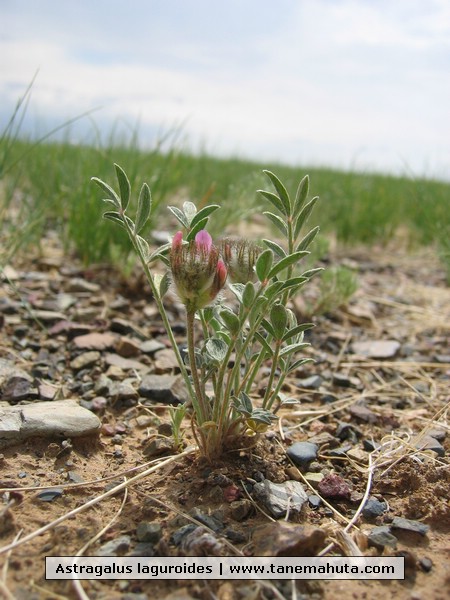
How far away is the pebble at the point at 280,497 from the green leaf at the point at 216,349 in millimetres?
328

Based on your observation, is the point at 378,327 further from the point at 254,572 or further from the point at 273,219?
the point at 254,572

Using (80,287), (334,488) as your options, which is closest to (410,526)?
(334,488)

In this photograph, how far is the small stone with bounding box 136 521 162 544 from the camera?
46.3 inches

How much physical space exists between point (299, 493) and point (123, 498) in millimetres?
428

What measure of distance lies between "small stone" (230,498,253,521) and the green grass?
5.07 feet

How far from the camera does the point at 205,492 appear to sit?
135cm

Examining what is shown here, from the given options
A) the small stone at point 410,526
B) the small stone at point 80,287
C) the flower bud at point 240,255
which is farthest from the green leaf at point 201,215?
the small stone at point 80,287

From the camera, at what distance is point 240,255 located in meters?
1.36

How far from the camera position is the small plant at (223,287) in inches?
47.4

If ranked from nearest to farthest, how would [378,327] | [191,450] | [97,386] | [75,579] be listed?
[75,579] < [191,450] < [97,386] < [378,327]

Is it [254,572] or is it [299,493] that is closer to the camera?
[254,572]

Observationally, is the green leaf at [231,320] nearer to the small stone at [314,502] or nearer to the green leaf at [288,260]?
the green leaf at [288,260]

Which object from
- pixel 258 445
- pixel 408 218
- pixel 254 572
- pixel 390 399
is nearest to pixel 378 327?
pixel 390 399

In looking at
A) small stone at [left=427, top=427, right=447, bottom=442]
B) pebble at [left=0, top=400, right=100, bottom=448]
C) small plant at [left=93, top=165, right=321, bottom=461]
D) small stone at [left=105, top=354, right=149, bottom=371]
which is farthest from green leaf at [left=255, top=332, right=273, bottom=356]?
small stone at [left=105, top=354, right=149, bottom=371]
